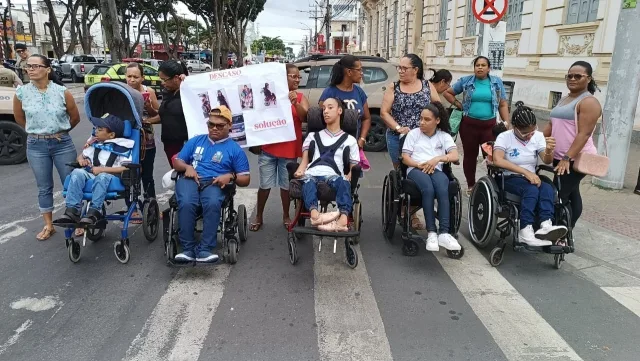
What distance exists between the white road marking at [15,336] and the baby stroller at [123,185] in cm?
91

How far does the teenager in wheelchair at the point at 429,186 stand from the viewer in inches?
165

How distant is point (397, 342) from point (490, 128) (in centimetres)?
376

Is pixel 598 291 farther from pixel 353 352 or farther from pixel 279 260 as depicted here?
pixel 279 260

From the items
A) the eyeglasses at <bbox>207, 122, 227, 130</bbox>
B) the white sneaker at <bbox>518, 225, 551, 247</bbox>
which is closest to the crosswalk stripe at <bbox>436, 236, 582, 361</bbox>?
the white sneaker at <bbox>518, 225, 551, 247</bbox>

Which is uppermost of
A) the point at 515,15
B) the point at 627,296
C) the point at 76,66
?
the point at 515,15

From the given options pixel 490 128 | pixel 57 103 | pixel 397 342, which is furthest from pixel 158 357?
pixel 490 128

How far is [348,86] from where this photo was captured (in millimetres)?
4859

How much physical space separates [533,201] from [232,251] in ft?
8.98

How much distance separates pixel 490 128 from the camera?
5898 mm

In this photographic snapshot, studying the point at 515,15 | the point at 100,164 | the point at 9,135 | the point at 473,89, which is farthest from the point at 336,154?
the point at 515,15

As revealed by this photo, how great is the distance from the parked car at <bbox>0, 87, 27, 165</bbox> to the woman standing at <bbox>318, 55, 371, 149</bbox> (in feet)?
20.4

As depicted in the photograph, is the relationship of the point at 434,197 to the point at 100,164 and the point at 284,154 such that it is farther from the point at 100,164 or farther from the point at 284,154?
the point at 100,164

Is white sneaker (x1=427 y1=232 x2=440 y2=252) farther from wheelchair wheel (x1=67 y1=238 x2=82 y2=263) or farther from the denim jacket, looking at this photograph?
wheelchair wheel (x1=67 y1=238 x2=82 y2=263)

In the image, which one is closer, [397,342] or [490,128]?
[397,342]
